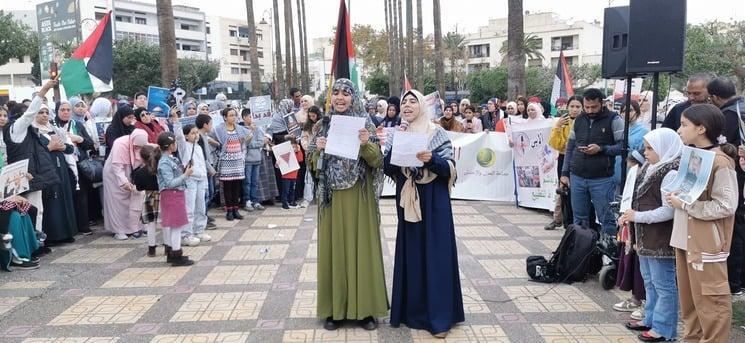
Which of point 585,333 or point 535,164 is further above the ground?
point 535,164

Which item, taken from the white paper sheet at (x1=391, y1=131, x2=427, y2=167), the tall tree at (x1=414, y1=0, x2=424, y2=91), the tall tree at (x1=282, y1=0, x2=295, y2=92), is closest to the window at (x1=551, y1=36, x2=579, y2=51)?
the tall tree at (x1=282, y1=0, x2=295, y2=92)

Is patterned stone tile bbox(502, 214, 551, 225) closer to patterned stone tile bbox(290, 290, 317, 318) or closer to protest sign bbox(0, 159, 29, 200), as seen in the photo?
patterned stone tile bbox(290, 290, 317, 318)

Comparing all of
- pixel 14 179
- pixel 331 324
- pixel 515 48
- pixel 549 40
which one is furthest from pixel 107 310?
pixel 549 40

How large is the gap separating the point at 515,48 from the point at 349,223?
8.63 m

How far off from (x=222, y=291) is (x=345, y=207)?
192cm

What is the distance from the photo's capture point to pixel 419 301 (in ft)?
14.2

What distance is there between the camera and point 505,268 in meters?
6.11

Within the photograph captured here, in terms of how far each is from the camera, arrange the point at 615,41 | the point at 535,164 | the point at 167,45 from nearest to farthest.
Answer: the point at 615,41 → the point at 535,164 → the point at 167,45

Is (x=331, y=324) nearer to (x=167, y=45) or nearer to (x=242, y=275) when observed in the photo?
(x=242, y=275)

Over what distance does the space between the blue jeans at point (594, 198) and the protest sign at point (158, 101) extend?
5.93 meters

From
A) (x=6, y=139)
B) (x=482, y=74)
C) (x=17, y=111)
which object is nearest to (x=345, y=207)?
(x=6, y=139)

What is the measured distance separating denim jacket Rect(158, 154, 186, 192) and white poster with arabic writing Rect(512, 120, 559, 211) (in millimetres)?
5600

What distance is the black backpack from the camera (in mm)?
5477

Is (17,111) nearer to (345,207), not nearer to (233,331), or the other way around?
(233,331)
